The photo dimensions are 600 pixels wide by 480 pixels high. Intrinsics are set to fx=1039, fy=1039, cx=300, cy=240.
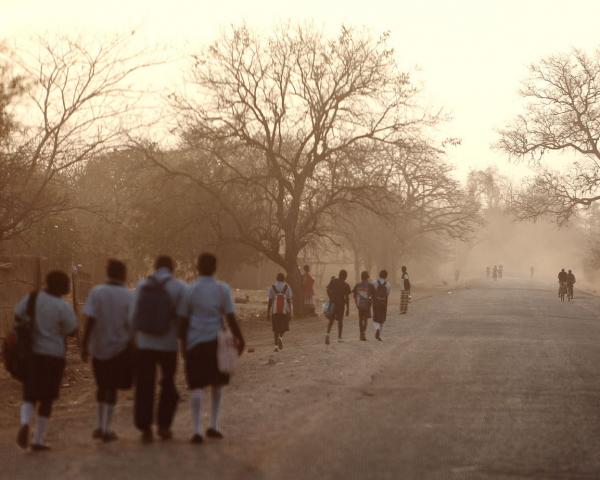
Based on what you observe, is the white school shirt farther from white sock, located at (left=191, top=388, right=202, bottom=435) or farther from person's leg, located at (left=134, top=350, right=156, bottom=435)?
white sock, located at (left=191, top=388, right=202, bottom=435)

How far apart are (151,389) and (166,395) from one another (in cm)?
16

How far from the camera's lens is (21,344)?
393 inches

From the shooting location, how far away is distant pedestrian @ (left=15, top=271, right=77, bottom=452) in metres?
9.85

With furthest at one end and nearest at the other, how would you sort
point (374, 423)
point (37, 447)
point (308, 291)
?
point (308, 291)
point (374, 423)
point (37, 447)

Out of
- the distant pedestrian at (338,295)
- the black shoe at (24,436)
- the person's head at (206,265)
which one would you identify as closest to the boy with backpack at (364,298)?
the distant pedestrian at (338,295)

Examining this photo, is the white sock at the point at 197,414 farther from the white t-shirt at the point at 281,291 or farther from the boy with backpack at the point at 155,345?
the white t-shirt at the point at 281,291

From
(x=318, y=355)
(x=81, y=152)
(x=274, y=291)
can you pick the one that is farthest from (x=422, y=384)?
(x=81, y=152)

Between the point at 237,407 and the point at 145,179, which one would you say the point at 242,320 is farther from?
the point at 237,407

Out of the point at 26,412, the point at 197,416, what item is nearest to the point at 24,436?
the point at 26,412

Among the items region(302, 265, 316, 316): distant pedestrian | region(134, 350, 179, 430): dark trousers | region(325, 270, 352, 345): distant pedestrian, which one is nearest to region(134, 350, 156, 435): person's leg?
region(134, 350, 179, 430): dark trousers

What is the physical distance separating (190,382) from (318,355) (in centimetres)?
1096

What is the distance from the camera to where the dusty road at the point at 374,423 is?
8945mm

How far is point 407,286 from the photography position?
38000mm

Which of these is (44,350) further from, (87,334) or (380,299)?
(380,299)
